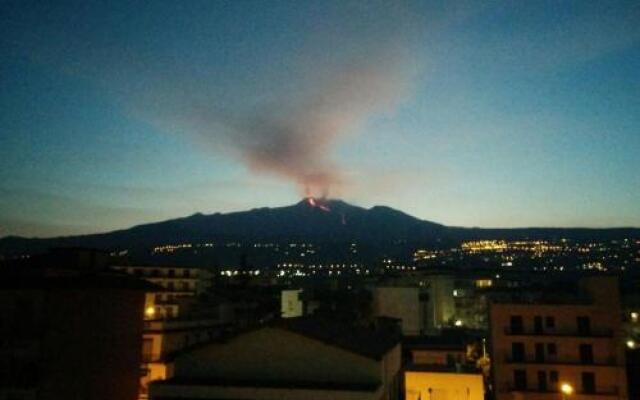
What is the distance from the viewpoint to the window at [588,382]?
3634cm

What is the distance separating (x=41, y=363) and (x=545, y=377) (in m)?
33.6

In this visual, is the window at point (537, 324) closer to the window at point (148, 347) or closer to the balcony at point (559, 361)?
the balcony at point (559, 361)

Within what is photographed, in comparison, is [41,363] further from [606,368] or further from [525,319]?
[606,368]

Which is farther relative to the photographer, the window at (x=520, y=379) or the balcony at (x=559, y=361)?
the window at (x=520, y=379)

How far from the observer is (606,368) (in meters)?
36.3

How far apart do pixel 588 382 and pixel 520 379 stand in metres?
4.65

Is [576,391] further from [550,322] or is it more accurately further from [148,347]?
[148,347]

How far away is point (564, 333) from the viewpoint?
3803 cm

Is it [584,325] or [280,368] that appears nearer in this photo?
[280,368]

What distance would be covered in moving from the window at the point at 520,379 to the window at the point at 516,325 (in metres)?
2.88

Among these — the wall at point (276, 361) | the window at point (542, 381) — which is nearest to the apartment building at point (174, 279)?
the wall at point (276, 361)

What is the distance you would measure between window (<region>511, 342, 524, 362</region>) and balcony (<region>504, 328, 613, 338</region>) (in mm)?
829

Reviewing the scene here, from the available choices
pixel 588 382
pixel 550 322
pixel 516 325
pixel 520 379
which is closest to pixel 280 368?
pixel 520 379

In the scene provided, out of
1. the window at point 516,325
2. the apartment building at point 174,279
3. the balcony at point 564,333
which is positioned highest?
the apartment building at point 174,279
